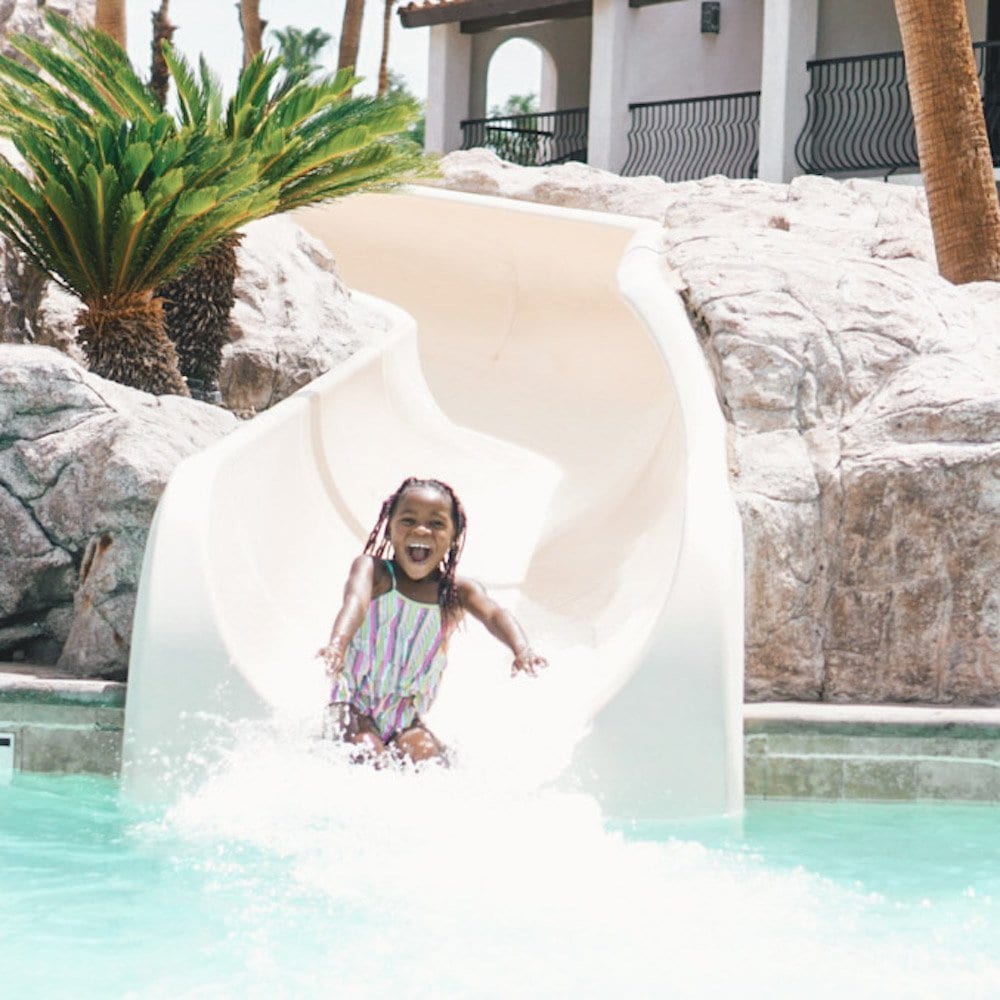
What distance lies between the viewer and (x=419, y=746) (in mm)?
5773

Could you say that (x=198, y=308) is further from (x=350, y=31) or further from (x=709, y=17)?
(x=350, y=31)

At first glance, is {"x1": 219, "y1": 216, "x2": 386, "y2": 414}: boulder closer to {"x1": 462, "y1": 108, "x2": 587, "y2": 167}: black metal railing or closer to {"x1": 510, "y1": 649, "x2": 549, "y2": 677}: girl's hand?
{"x1": 510, "y1": 649, "x2": 549, "y2": 677}: girl's hand

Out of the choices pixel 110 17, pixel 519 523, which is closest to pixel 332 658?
pixel 519 523

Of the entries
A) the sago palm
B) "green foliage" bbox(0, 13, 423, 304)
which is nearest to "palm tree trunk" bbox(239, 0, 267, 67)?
"green foliage" bbox(0, 13, 423, 304)

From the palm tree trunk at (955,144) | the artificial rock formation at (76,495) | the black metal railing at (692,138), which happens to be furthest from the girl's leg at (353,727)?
the black metal railing at (692,138)

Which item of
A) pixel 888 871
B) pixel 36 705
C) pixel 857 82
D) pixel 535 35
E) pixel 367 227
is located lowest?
pixel 888 871

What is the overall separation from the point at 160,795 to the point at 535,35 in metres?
19.6

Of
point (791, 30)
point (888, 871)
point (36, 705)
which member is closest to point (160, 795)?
point (36, 705)

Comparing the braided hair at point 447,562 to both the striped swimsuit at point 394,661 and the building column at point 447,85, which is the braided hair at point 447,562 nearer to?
the striped swimsuit at point 394,661

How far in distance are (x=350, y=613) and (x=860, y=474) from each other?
2.53m

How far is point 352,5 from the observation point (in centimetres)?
2531

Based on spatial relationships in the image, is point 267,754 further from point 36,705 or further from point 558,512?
point 558,512

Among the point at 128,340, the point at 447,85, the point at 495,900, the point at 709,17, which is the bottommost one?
the point at 495,900

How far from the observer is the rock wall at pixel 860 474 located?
709 cm
